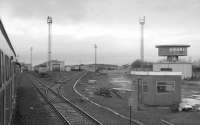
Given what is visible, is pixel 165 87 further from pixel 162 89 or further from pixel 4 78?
pixel 4 78

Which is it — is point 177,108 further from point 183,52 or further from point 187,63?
point 183,52

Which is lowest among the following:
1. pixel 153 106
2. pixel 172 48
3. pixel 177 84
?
pixel 153 106

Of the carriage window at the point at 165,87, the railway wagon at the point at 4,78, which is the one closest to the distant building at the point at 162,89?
the carriage window at the point at 165,87

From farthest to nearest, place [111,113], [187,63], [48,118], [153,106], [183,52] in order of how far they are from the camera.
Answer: [183,52] < [187,63] < [153,106] < [111,113] < [48,118]

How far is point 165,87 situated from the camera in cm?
2797

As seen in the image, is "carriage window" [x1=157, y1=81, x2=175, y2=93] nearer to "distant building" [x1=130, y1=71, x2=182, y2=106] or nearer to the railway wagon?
"distant building" [x1=130, y1=71, x2=182, y2=106]

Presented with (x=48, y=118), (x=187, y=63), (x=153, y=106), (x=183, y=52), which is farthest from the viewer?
(x=183, y=52)

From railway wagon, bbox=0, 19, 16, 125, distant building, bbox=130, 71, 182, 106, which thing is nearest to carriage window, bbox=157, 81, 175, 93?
distant building, bbox=130, 71, 182, 106

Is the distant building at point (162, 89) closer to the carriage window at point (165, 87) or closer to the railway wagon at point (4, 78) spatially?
the carriage window at point (165, 87)

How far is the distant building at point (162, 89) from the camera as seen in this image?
27.5 m

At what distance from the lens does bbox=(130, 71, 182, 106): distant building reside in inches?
1082

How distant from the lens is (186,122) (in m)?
18.4

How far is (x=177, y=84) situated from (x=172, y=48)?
51581 millimetres

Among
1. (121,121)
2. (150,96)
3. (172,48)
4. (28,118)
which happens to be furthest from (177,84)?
(172,48)
